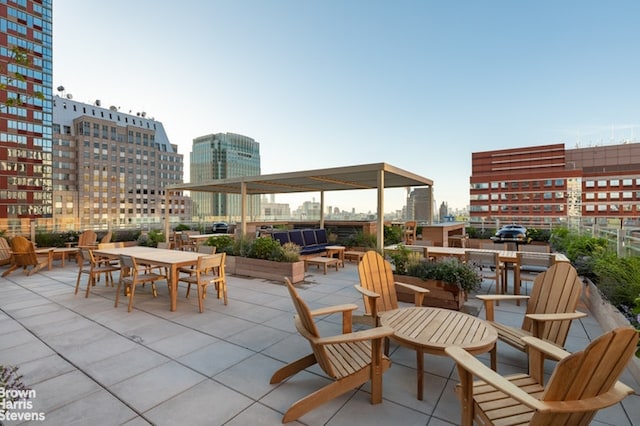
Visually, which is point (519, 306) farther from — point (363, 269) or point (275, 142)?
point (275, 142)

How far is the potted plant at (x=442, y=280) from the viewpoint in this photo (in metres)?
4.29

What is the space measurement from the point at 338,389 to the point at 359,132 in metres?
17.1

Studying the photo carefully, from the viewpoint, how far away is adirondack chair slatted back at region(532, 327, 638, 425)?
4.17 ft

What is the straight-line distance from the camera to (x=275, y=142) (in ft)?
82.4

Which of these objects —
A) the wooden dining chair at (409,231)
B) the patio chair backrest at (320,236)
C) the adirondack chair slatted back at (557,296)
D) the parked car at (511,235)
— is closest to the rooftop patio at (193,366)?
the adirondack chair slatted back at (557,296)

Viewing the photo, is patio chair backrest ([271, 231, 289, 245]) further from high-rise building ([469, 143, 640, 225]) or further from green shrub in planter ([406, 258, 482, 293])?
high-rise building ([469, 143, 640, 225])

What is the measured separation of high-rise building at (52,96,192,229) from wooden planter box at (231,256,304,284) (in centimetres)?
6777

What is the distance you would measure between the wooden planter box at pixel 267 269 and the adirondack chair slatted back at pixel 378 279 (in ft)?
10.4

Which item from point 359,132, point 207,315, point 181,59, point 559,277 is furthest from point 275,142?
point 559,277

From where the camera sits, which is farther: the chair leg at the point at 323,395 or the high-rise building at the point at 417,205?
the high-rise building at the point at 417,205

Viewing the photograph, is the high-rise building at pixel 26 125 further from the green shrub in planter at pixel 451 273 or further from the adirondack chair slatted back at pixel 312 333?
the adirondack chair slatted back at pixel 312 333

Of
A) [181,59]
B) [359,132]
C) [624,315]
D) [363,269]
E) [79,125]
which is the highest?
[79,125]

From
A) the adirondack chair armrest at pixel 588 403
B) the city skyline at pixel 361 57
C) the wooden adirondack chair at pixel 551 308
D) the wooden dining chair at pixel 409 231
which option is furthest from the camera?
the wooden dining chair at pixel 409 231

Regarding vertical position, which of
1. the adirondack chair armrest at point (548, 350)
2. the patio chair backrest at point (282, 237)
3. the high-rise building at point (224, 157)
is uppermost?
the high-rise building at point (224, 157)
